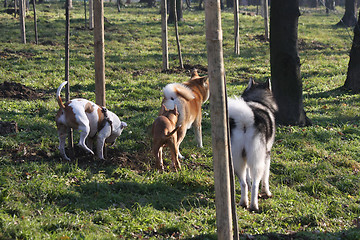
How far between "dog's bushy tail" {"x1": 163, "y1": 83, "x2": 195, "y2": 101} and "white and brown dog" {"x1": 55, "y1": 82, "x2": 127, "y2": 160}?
107 centimetres

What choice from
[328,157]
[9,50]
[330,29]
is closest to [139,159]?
[328,157]

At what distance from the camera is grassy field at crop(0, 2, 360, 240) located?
4988 millimetres

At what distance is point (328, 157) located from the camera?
27.3 feet

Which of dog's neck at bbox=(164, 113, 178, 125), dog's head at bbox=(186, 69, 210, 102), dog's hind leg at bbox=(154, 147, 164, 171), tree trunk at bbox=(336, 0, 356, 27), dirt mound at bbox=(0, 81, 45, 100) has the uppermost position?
tree trunk at bbox=(336, 0, 356, 27)

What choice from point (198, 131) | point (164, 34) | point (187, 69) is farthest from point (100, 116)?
point (187, 69)

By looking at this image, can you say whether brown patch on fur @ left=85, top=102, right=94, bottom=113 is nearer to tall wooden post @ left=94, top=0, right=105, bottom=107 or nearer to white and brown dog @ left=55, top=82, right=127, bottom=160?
white and brown dog @ left=55, top=82, right=127, bottom=160

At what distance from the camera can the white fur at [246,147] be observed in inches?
229

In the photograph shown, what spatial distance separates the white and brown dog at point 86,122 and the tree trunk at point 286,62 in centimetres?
465

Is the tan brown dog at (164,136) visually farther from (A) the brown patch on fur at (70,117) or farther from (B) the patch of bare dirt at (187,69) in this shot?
(B) the patch of bare dirt at (187,69)

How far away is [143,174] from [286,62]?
5.19m

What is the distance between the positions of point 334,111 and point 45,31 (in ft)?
49.7

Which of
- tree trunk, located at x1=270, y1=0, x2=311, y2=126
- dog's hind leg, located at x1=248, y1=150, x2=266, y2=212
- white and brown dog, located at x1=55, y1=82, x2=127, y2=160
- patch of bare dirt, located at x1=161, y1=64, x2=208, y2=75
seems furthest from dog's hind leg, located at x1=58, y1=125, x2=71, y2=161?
patch of bare dirt, located at x1=161, y1=64, x2=208, y2=75

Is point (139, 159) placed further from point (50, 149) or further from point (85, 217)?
point (85, 217)

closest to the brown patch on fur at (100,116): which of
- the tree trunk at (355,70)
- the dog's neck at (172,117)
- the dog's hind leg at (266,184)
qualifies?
the dog's neck at (172,117)
